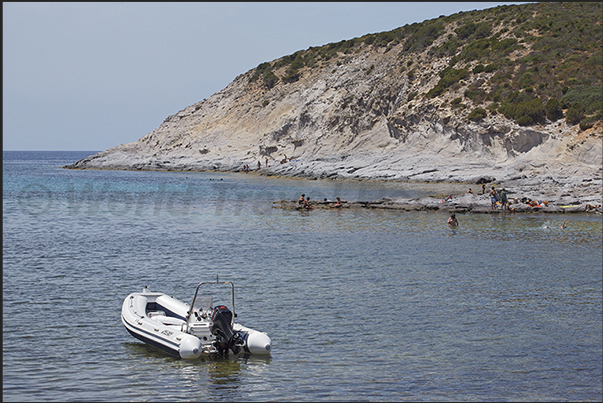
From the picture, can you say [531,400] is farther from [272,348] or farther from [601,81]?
[601,81]

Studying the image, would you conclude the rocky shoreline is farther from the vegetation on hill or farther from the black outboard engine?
the black outboard engine

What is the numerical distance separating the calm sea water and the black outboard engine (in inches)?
11.4

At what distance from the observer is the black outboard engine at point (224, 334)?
12031 mm

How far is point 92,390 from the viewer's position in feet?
34.0

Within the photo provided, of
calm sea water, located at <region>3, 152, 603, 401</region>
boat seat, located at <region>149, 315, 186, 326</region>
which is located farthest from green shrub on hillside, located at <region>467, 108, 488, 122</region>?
boat seat, located at <region>149, 315, 186, 326</region>

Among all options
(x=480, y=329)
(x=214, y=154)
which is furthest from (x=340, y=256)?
(x=214, y=154)

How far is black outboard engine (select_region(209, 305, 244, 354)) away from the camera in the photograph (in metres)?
12.0

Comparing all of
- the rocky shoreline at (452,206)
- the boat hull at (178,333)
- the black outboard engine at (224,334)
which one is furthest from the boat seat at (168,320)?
the rocky shoreline at (452,206)

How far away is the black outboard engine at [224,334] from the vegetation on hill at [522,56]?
4301 cm

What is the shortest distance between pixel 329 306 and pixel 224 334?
4.24 m

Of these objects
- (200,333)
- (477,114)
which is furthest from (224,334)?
(477,114)

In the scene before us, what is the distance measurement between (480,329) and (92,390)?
8.60 metres

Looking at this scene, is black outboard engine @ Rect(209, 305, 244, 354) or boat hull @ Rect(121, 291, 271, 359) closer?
boat hull @ Rect(121, 291, 271, 359)

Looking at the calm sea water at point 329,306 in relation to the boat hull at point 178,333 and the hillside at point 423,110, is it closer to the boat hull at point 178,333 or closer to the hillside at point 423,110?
the boat hull at point 178,333
